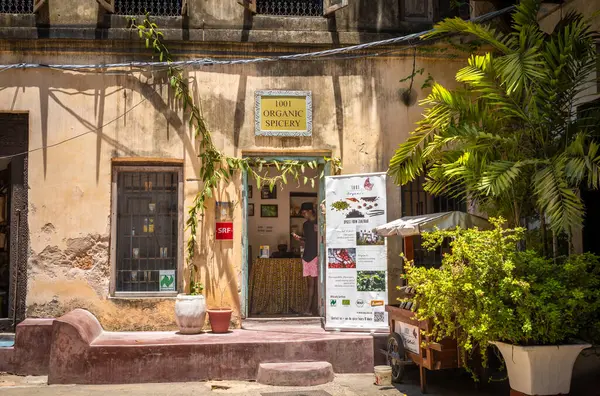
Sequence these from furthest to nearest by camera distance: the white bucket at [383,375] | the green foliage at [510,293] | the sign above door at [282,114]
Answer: the sign above door at [282,114] < the white bucket at [383,375] < the green foliage at [510,293]

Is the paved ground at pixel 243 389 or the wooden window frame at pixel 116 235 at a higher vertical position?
the wooden window frame at pixel 116 235

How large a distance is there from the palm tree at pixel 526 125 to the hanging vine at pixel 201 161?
2944 millimetres

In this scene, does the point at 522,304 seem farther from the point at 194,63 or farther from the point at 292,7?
the point at 292,7

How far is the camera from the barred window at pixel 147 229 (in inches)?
442

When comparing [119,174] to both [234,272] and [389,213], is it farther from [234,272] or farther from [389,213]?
[389,213]

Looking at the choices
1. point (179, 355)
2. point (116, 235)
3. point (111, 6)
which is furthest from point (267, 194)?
point (179, 355)

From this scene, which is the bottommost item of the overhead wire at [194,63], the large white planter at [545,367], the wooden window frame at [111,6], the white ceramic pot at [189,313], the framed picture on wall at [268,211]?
the large white planter at [545,367]

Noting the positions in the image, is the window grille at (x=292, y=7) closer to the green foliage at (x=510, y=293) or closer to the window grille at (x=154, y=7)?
the window grille at (x=154, y=7)

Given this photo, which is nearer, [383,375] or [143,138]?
[383,375]

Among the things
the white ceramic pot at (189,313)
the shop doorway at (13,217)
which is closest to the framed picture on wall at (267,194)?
the white ceramic pot at (189,313)

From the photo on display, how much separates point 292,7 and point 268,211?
5.73 meters

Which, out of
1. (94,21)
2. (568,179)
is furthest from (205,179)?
(568,179)

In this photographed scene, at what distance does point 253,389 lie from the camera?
9156 mm

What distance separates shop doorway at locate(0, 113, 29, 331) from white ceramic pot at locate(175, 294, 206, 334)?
2506 millimetres
